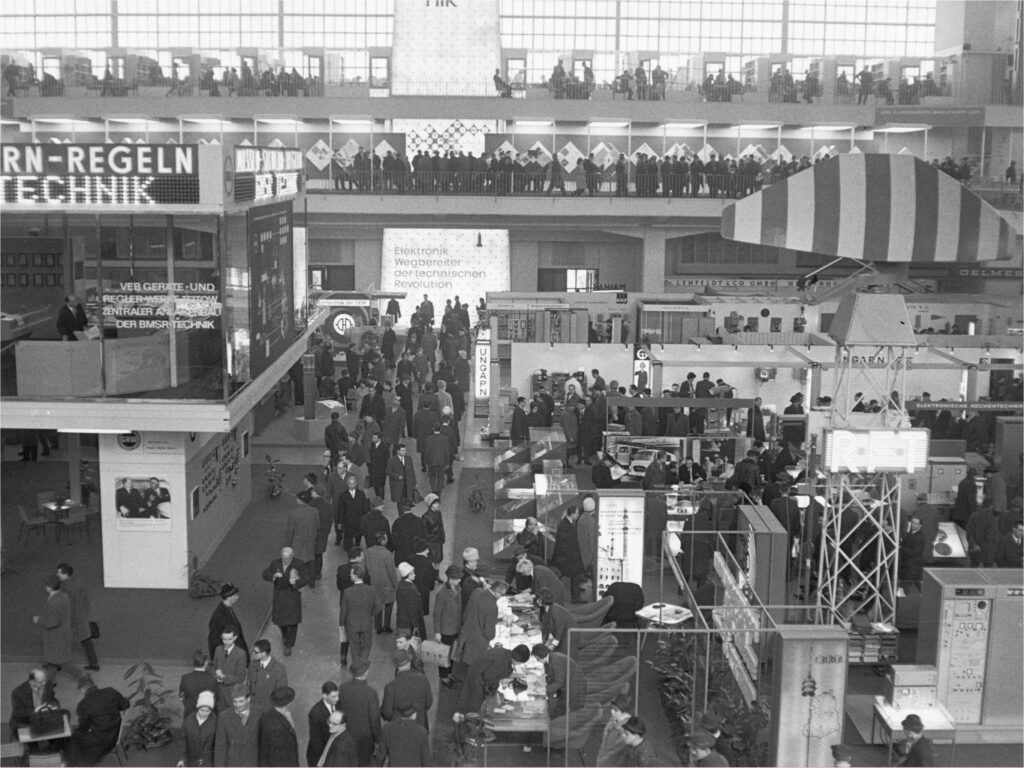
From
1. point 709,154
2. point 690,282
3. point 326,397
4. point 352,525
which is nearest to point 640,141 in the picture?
point 709,154

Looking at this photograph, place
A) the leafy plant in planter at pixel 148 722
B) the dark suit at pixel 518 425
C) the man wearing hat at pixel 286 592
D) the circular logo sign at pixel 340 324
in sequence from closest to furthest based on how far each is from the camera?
the leafy plant in planter at pixel 148 722 < the man wearing hat at pixel 286 592 < the dark suit at pixel 518 425 < the circular logo sign at pixel 340 324

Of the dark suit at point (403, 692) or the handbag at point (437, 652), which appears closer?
the dark suit at point (403, 692)

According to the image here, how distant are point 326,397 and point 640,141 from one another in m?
19.2

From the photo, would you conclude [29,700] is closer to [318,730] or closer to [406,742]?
[318,730]

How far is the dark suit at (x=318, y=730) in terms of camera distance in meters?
10.6

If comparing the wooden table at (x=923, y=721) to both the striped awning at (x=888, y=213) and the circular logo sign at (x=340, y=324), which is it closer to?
the striped awning at (x=888, y=213)

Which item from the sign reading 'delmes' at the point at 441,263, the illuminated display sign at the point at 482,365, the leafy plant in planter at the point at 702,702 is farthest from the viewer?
the sign reading 'delmes' at the point at 441,263

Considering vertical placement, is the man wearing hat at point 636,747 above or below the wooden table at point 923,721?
above

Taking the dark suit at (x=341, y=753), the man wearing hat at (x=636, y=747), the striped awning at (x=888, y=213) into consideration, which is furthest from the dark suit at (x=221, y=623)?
the striped awning at (x=888, y=213)

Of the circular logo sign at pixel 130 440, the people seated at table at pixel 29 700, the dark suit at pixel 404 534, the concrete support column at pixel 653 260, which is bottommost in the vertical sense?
the people seated at table at pixel 29 700

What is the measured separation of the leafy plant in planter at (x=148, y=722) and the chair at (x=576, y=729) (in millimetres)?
3839

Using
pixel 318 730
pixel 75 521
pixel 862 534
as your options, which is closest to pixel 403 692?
pixel 318 730

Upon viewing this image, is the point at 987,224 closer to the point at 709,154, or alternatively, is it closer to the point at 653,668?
the point at 653,668

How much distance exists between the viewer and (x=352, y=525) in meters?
17.0
